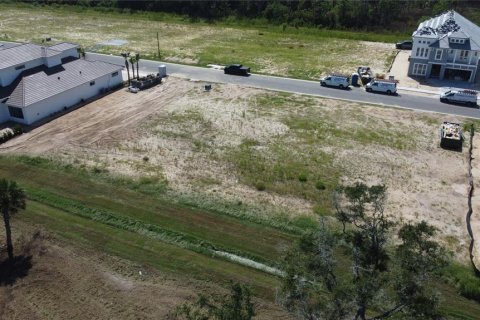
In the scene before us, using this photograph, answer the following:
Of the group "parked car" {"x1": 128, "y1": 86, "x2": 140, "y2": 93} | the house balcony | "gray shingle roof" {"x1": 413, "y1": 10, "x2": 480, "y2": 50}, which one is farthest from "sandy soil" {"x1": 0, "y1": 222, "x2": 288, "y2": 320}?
"gray shingle roof" {"x1": 413, "y1": 10, "x2": 480, "y2": 50}

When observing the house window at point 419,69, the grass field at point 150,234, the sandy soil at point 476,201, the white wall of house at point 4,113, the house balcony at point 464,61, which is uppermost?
the house balcony at point 464,61

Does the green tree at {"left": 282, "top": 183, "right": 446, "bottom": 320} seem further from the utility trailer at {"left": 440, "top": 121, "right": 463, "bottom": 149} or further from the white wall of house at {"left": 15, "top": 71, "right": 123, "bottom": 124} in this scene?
the white wall of house at {"left": 15, "top": 71, "right": 123, "bottom": 124}

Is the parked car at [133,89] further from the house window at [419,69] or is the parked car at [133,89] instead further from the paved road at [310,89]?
the house window at [419,69]

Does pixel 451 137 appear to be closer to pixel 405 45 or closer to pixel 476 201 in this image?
pixel 476 201

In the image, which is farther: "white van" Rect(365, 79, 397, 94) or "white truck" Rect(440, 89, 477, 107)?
"white van" Rect(365, 79, 397, 94)

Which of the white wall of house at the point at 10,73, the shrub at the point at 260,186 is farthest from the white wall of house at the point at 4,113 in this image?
the shrub at the point at 260,186

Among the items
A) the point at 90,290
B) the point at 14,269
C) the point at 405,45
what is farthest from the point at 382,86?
the point at 14,269

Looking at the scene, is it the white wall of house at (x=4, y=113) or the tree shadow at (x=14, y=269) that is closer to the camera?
the tree shadow at (x=14, y=269)
